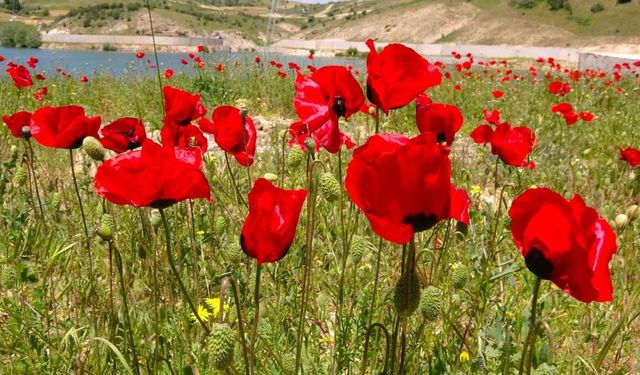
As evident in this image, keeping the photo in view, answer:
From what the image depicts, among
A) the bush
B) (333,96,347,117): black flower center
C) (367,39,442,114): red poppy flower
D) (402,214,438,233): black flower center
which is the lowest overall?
the bush

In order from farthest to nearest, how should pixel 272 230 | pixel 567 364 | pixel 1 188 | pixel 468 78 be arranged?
pixel 468 78 < pixel 1 188 < pixel 567 364 < pixel 272 230

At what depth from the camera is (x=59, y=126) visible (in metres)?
1.82

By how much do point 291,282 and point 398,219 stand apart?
1.33 m

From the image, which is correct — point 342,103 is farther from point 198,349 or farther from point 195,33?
point 195,33

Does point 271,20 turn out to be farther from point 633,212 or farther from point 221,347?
point 221,347

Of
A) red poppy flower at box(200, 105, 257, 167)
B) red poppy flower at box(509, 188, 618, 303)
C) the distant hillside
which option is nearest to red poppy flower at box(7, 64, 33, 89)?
red poppy flower at box(200, 105, 257, 167)

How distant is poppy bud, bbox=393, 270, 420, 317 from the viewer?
0.99m

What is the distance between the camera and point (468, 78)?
400 inches

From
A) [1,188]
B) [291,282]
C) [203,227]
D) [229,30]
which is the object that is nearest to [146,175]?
[291,282]

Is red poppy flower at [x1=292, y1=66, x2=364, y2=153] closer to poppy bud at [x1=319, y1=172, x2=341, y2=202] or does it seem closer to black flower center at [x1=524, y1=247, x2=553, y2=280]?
poppy bud at [x1=319, y1=172, x2=341, y2=202]

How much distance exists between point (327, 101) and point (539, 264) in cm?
77

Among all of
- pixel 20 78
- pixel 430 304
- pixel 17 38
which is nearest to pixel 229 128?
pixel 430 304

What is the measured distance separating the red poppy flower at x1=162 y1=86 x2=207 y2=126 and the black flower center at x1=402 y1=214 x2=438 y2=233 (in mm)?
1162

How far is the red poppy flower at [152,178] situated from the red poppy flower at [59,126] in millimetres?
757
